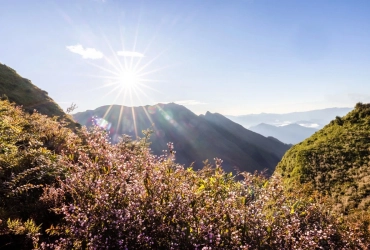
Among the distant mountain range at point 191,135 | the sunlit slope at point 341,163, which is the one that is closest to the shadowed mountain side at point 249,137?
the distant mountain range at point 191,135

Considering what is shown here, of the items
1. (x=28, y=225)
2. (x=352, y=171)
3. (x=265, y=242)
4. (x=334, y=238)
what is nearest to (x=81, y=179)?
(x=28, y=225)

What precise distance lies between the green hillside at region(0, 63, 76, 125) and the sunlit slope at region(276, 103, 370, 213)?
39.3 feet

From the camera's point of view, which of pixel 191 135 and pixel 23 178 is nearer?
pixel 23 178

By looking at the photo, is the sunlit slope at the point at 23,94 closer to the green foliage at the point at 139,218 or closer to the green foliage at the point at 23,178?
the green foliage at the point at 23,178

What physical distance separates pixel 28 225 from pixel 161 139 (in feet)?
384

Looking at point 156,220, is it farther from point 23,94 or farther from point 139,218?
point 23,94

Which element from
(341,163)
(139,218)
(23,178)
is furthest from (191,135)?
(139,218)

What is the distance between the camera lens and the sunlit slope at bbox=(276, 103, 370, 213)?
6.97 m

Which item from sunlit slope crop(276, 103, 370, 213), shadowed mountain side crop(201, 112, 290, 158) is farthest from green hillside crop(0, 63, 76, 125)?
shadowed mountain side crop(201, 112, 290, 158)

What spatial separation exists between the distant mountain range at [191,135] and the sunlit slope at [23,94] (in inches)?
3454

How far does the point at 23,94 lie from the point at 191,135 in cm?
11313

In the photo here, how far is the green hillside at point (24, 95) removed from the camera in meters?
14.3

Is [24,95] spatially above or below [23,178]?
above

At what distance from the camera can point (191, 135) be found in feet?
420
